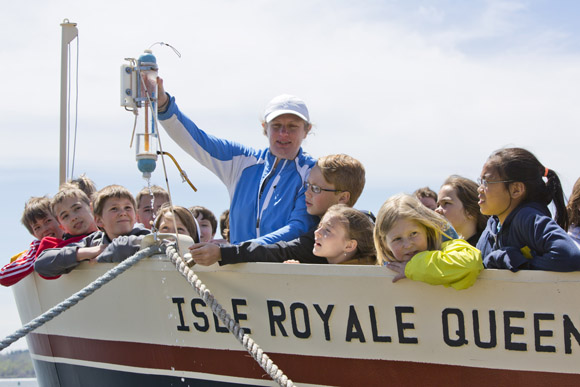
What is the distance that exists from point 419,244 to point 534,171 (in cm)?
69

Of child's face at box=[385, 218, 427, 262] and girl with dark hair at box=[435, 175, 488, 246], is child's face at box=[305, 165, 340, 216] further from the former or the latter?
child's face at box=[385, 218, 427, 262]

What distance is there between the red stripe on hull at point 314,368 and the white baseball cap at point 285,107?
164cm

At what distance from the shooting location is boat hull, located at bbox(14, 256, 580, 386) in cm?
331

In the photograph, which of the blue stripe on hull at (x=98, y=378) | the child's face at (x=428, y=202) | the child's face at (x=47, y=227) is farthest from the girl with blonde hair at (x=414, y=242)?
the child's face at (x=47, y=227)

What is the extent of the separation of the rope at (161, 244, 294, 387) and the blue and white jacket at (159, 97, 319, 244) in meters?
0.56

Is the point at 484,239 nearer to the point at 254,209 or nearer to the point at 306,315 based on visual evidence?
the point at 306,315

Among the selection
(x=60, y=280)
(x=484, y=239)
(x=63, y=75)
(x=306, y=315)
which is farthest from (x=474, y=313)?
(x=63, y=75)

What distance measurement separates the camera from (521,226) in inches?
133

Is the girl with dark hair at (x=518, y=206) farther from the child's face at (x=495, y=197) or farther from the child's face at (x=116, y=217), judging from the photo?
the child's face at (x=116, y=217)

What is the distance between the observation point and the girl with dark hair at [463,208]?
15.5 ft

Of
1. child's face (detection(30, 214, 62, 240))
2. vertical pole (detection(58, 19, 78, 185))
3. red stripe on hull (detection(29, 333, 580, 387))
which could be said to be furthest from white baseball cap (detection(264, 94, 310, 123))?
vertical pole (detection(58, 19, 78, 185))

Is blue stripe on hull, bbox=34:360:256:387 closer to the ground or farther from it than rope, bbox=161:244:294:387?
closer to the ground

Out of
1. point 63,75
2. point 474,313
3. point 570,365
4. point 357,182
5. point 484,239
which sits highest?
point 63,75

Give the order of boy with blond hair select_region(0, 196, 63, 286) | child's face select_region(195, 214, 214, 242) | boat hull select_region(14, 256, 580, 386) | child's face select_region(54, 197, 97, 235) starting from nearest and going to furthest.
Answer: boat hull select_region(14, 256, 580, 386) → child's face select_region(54, 197, 97, 235) → boy with blond hair select_region(0, 196, 63, 286) → child's face select_region(195, 214, 214, 242)
